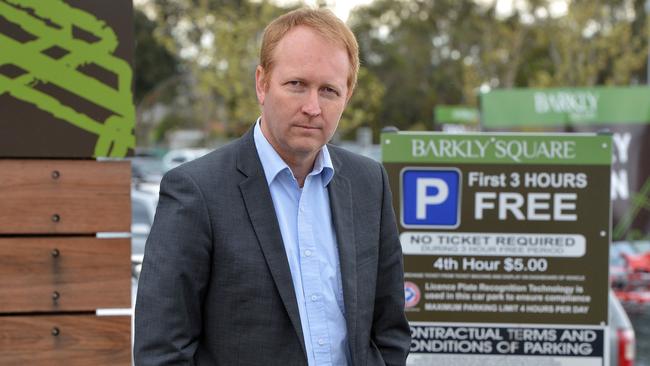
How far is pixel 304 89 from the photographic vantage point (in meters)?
2.38

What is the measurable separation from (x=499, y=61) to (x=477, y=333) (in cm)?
3746

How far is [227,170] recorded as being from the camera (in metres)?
2.44

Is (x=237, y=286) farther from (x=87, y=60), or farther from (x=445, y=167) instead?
(x=445, y=167)

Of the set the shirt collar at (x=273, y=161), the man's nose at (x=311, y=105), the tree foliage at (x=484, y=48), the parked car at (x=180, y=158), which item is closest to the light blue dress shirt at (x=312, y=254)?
the shirt collar at (x=273, y=161)

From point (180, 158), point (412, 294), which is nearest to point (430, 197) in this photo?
point (412, 294)

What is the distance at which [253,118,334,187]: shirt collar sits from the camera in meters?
2.47

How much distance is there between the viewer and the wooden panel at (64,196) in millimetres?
3697

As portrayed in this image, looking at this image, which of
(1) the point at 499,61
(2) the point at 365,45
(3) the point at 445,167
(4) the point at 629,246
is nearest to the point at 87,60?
(3) the point at 445,167

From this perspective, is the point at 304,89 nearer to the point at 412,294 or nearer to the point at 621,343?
the point at 412,294

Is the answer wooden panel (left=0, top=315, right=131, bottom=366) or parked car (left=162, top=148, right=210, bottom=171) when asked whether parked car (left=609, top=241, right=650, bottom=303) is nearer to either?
wooden panel (left=0, top=315, right=131, bottom=366)

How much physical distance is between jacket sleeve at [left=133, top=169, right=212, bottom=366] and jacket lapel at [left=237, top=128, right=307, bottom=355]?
12 centimetres

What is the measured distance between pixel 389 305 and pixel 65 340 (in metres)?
→ 1.53

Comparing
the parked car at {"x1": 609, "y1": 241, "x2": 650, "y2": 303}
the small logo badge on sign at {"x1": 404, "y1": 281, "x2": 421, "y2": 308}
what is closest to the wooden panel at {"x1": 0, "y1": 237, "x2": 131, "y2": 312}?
the small logo badge on sign at {"x1": 404, "y1": 281, "x2": 421, "y2": 308}

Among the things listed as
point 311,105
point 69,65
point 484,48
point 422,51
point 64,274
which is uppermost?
point 422,51
